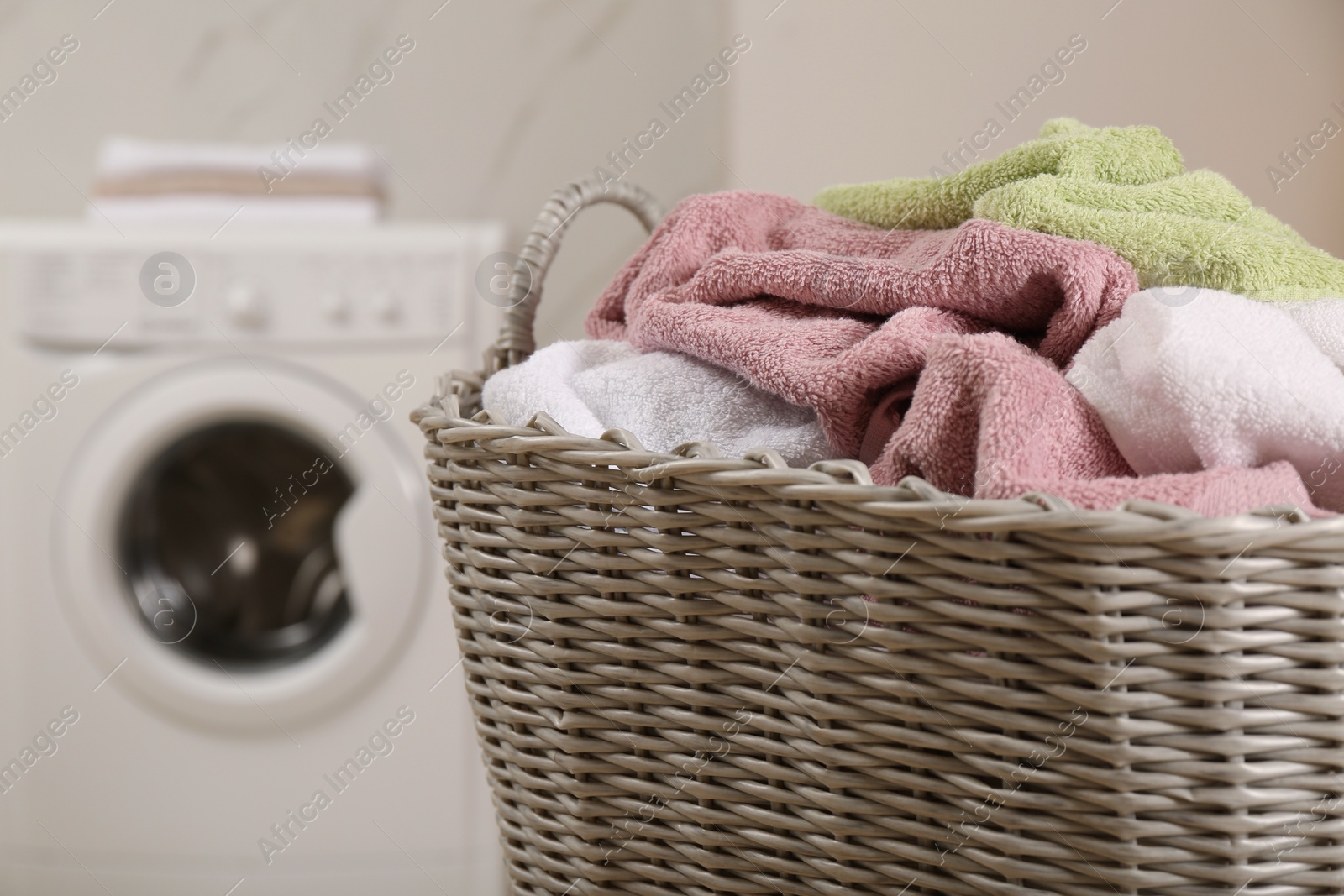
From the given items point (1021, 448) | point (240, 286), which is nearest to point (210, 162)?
point (240, 286)

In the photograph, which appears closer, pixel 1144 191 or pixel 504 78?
pixel 1144 191

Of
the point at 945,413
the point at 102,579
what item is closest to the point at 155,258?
the point at 102,579

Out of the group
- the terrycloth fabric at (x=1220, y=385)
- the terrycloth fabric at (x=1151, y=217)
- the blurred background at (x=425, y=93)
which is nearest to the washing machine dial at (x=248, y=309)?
the blurred background at (x=425, y=93)

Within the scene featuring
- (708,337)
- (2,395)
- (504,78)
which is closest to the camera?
(708,337)

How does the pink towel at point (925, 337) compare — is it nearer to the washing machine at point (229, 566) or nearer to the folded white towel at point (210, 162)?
the washing machine at point (229, 566)

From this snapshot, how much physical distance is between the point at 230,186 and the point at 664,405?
1.01 metres

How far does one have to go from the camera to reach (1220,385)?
30cm

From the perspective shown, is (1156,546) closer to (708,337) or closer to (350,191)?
(708,337)

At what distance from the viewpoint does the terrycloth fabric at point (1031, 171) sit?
44 centimetres

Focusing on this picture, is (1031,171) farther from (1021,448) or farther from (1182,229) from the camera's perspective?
(1021,448)

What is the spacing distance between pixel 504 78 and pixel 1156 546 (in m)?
1.45

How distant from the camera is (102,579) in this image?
104cm

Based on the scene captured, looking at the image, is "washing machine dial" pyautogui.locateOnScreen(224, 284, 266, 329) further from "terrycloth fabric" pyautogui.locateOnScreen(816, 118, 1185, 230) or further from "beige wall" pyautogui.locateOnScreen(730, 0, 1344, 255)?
"terrycloth fabric" pyautogui.locateOnScreen(816, 118, 1185, 230)

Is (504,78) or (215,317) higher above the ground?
(504,78)
